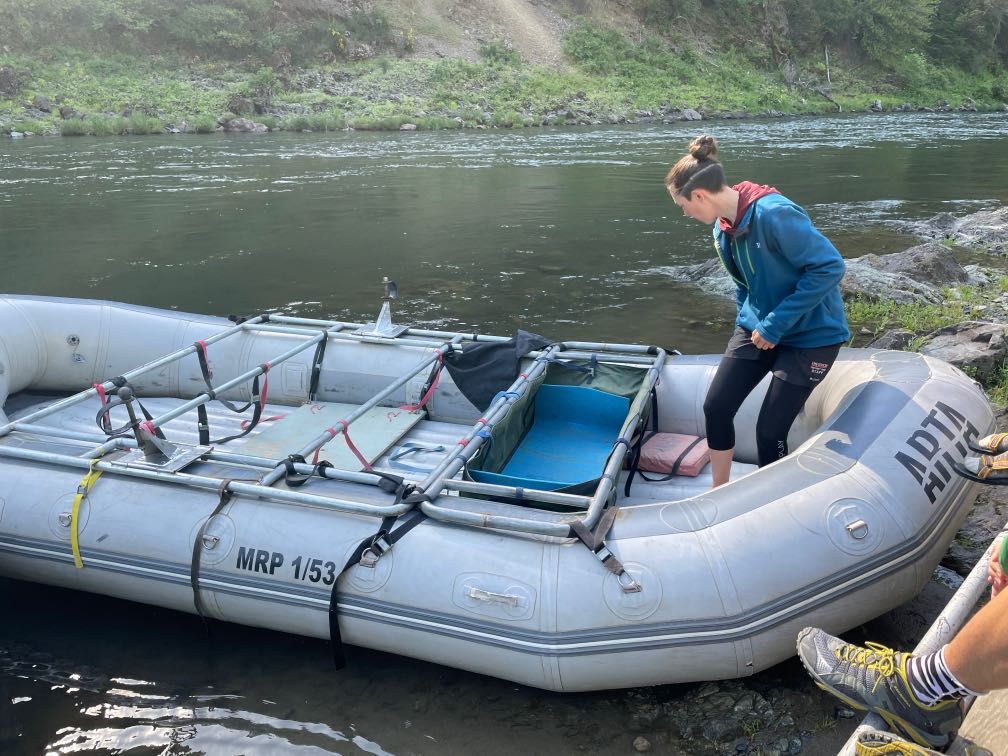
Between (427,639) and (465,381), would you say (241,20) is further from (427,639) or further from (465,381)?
(427,639)

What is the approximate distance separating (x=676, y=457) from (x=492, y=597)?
1.68 m

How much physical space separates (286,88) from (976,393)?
96.2 feet

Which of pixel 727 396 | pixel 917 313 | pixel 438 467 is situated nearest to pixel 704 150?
pixel 727 396

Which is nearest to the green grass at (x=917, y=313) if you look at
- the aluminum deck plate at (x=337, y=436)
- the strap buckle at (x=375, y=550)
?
the aluminum deck plate at (x=337, y=436)

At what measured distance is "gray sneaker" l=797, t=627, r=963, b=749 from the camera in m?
2.44

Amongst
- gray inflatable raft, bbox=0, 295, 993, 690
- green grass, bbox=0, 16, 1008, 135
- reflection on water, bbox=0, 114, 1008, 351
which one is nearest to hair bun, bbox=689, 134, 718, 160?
gray inflatable raft, bbox=0, 295, 993, 690

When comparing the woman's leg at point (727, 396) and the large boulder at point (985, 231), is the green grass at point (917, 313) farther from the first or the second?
the woman's leg at point (727, 396)

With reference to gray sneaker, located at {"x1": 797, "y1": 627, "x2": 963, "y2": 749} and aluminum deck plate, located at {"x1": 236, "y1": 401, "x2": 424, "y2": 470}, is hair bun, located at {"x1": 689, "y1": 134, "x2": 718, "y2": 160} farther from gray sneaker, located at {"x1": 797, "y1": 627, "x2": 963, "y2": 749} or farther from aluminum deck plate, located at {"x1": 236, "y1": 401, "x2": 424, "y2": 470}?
aluminum deck plate, located at {"x1": 236, "y1": 401, "x2": 424, "y2": 470}

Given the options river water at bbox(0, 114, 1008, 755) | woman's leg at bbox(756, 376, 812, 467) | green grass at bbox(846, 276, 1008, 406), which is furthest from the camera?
green grass at bbox(846, 276, 1008, 406)

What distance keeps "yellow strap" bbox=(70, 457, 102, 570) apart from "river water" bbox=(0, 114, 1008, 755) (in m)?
0.39

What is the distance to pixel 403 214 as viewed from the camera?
13164 mm

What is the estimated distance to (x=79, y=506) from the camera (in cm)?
380

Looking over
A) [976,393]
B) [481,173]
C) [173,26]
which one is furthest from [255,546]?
[173,26]

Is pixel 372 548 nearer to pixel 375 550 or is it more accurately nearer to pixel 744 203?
pixel 375 550
